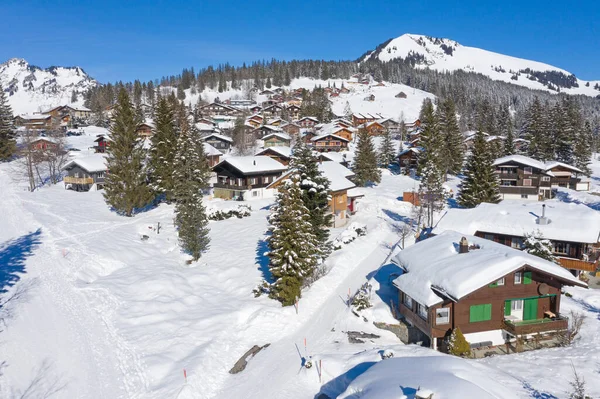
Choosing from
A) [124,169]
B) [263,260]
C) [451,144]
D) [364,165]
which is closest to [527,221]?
[263,260]

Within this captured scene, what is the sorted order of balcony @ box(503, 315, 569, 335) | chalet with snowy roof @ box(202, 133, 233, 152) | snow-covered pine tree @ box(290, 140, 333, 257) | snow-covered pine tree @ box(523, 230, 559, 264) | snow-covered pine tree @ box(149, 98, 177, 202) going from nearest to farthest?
balcony @ box(503, 315, 569, 335) → snow-covered pine tree @ box(523, 230, 559, 264) → snow-covered pine tree @ box(290, 140, 333, 257) → snow-covered pine tree @ box(149, 98, 177, 202) → chalet with snowy roof @ box(202, 133, 233, 152)

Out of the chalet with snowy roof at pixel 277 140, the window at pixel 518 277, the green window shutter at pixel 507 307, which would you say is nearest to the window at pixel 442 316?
the green window shutter at pixel 507 307

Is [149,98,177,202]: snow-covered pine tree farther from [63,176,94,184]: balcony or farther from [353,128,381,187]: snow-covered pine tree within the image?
[353,128,381,187]: snow-covered pine tree

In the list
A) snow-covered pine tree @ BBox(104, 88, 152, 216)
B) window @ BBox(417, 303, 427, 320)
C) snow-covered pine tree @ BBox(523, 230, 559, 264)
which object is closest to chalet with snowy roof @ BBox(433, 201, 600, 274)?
snow-covered pine tree @ BBox(523, 230, 559, 264)

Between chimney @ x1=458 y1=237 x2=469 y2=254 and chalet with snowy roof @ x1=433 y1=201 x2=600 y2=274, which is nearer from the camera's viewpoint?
chimney @ x1=458 y1=237 x2=469 y2=254

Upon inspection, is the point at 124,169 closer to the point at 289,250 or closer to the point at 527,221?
the point at 289,250

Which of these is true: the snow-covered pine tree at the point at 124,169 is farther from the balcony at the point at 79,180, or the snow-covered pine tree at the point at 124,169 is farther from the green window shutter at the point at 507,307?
the green window shutter at the point at 507,307
